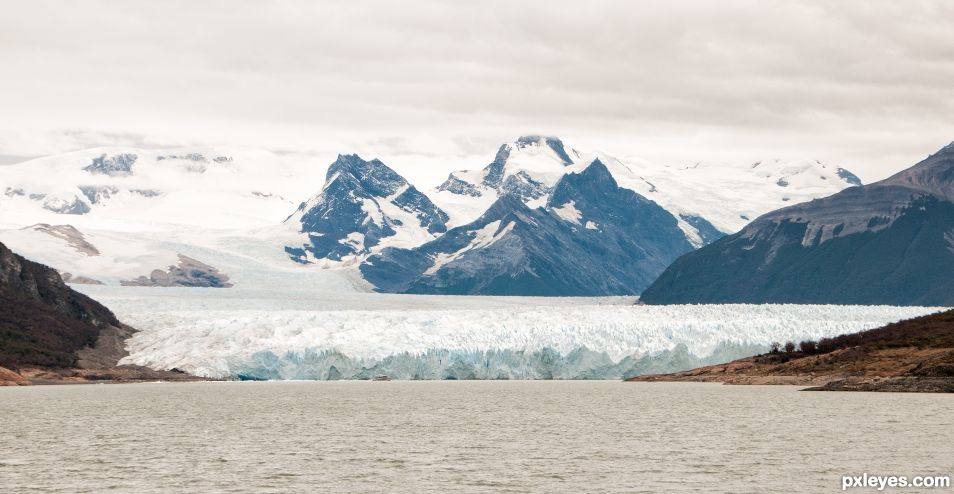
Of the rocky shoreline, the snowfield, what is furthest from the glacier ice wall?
the rocky shoreline

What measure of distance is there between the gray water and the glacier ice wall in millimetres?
28467

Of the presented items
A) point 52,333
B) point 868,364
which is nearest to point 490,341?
point 868,364

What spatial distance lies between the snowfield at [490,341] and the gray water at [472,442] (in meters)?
28.6

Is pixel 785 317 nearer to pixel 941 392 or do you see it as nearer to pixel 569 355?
pixel 569 355

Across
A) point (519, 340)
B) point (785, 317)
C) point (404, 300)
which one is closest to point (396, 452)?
point (519, 340)

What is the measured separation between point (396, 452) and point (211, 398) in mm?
→ 48046

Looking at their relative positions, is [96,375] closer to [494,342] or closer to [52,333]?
[52,333]

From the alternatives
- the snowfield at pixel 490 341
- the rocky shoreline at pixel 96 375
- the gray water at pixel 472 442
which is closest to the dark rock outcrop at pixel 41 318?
the rocky shoreline at pixel 96 375

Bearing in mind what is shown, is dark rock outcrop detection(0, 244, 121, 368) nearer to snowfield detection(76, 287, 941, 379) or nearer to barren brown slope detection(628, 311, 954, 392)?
snowfield detection(76, 287, 941, 379)

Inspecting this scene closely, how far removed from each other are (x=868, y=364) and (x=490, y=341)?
39.3 metres

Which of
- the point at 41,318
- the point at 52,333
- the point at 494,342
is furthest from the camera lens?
the point at 41,318

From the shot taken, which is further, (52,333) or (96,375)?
(52,333)

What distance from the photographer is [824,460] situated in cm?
5278

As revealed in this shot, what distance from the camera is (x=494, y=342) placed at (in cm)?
13375
